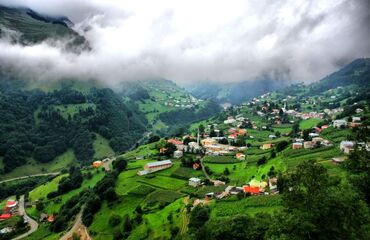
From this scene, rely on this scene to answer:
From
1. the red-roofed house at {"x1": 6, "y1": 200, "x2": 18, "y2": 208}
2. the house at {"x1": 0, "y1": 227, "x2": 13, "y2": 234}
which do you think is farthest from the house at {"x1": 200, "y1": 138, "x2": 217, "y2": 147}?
the red-roofed house at {"x1": 6, "y1": 200, "x2": 18, "y2": 208}

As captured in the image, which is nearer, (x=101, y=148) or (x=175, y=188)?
(x=175, y=188)

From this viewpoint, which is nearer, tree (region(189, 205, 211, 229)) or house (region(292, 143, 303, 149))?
tree (region(189, 205, 211, 229))

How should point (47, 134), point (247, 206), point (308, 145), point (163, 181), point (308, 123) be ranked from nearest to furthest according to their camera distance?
point (247, 206), point (308, 145), point (163, 181), point (308, 123), point (47, 134)

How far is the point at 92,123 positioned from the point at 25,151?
4196 centimetres

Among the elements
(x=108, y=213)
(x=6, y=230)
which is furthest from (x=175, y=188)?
(x=6, y=230)

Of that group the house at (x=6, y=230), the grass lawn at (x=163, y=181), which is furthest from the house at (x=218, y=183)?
the house at (x=6, y=230)

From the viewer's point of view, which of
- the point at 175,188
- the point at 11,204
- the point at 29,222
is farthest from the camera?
the point at 11,204

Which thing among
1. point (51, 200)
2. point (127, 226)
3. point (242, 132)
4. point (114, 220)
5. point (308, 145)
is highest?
point (242, 132)

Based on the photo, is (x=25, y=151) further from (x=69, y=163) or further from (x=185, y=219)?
(x=185, y=219)

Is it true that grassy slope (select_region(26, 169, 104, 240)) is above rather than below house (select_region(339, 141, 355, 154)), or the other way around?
below

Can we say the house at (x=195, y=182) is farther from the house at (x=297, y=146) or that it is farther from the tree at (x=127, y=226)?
the house at (x=297, y=146)

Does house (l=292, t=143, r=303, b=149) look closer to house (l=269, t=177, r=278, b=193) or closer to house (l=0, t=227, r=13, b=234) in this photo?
house (l=269, t=177, r=278, b=193)

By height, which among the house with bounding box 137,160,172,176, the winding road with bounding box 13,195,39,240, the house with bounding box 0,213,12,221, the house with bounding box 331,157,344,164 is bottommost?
the winding road with bounding box 13,195,39,240

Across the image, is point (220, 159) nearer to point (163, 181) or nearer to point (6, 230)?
point (163, 181)
